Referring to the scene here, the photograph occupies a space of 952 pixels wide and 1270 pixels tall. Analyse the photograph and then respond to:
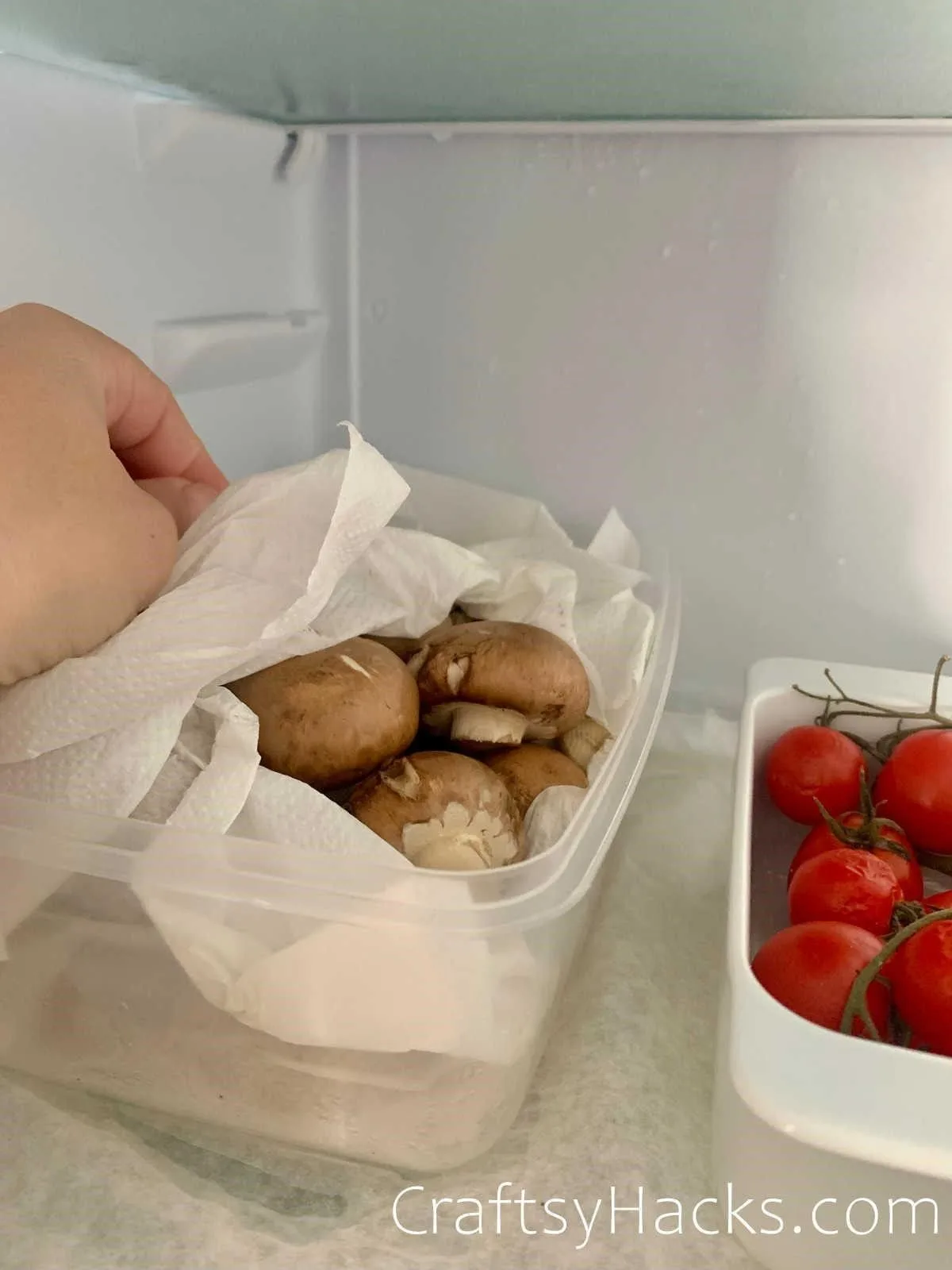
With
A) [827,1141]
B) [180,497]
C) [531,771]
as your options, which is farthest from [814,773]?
[180,497]

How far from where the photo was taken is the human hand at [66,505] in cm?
41

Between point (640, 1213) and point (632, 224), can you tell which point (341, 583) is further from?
point (632, 224)

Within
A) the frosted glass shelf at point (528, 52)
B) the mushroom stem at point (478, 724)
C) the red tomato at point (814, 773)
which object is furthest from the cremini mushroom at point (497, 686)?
the frosted glass shelf at point (528, 52)

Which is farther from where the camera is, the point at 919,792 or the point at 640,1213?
the point at 919,792

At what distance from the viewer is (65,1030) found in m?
0.46

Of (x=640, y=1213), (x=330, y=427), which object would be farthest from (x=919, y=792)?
(x=330, y=427)

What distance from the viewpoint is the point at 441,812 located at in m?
0.49

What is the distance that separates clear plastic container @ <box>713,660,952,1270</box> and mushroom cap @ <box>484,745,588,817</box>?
143 mm

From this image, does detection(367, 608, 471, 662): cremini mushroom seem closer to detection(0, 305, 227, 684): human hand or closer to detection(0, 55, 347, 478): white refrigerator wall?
detection(0, 305, 227, 684): human hand

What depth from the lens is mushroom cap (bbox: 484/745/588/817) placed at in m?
0.54

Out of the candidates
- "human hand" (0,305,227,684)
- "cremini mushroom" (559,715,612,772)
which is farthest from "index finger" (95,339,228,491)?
"cremini mushroom" (559,715,612,772)

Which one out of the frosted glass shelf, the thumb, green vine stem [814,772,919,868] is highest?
the frosted glass shelf

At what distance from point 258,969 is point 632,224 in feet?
2.17

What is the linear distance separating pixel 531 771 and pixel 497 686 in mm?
46
